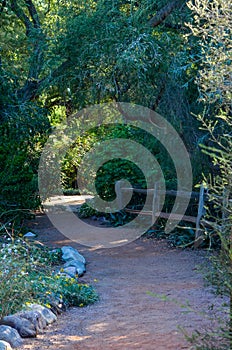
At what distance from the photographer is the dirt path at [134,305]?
4734mm

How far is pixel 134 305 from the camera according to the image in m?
6.02

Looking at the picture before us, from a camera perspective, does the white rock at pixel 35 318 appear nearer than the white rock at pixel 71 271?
Yes

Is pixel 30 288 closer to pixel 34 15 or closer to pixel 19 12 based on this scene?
pixel 34 15

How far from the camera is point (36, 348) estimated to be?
4.64m

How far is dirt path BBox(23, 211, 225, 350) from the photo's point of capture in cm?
473

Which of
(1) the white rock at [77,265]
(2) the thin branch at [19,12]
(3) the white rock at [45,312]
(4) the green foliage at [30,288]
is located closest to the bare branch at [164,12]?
(2) the thin branch at [19,12]

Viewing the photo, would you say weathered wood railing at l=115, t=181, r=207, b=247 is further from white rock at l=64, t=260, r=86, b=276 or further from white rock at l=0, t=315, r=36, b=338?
white rock at l=0, t=315, r=36, b=338

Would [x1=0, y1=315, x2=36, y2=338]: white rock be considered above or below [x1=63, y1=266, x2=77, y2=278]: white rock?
above

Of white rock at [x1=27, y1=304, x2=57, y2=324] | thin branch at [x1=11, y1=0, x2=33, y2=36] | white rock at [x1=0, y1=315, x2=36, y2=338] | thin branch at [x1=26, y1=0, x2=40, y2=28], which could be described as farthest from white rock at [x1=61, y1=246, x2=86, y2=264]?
thin branch at [x1=11, y1=0, x2=33, y2=36]

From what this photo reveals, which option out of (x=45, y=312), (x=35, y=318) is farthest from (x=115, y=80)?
(x=35, y=318)

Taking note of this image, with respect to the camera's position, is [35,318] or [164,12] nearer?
[35,318]

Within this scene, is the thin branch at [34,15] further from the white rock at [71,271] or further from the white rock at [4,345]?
the white rock at [4,345]

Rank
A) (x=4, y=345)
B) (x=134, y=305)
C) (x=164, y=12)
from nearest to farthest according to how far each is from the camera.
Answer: (x=4, y=345) → (x=134, y=305) → (x=164, y=12)

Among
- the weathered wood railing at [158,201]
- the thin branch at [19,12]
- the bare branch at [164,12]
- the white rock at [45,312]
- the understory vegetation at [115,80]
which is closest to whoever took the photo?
the white rock at [45,312]
